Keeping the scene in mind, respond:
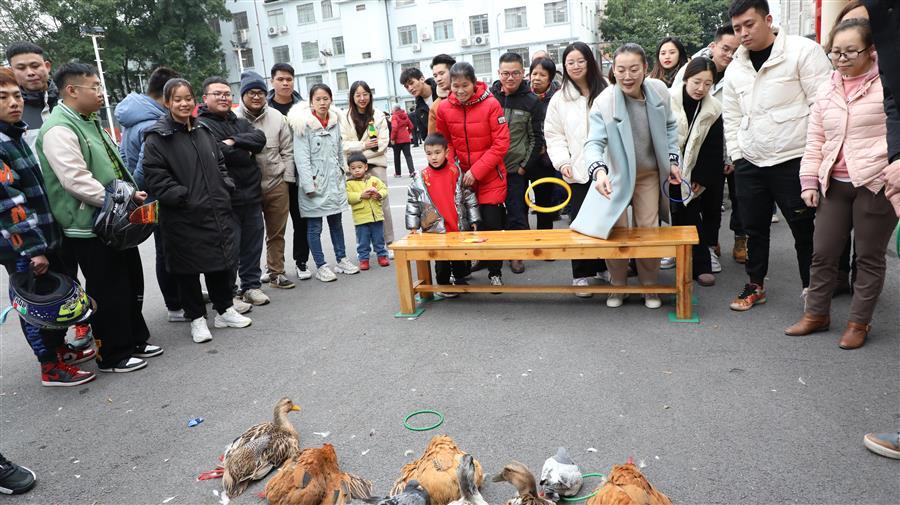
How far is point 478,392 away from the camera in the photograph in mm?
3736

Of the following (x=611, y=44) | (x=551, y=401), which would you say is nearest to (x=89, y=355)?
(x=551, y=401)

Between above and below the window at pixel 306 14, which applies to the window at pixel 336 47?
below

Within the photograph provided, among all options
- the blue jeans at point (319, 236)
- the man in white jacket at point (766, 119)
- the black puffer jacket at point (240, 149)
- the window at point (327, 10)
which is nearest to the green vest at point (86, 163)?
the black puffer jacket at point (240, 149)

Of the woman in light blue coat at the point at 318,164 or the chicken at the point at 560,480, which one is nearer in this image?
the chicken at the point at 560,480

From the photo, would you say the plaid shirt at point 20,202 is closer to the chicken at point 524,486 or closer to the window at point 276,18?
the chicken at point 524,486

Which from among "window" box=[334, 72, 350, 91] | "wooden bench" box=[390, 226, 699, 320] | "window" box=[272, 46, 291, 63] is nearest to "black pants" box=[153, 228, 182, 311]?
"wooden bench" box=[390, 226, 699, 320]

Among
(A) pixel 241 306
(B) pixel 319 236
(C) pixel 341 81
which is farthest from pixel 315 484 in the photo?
(C) pixel 341 81

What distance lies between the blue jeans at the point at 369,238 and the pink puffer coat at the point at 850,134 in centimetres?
443

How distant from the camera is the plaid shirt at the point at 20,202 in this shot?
3.60 metres

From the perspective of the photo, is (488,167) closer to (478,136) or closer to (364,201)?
(478,136)

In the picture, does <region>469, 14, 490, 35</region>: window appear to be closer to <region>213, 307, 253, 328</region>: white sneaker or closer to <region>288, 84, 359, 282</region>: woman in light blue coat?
<region>288, 84, 359, 282</region>: woman in light blue coat

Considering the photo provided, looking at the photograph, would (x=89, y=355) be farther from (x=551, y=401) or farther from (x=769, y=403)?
(x=769, y=403)

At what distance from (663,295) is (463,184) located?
2058 mm

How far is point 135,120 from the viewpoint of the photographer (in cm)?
520
